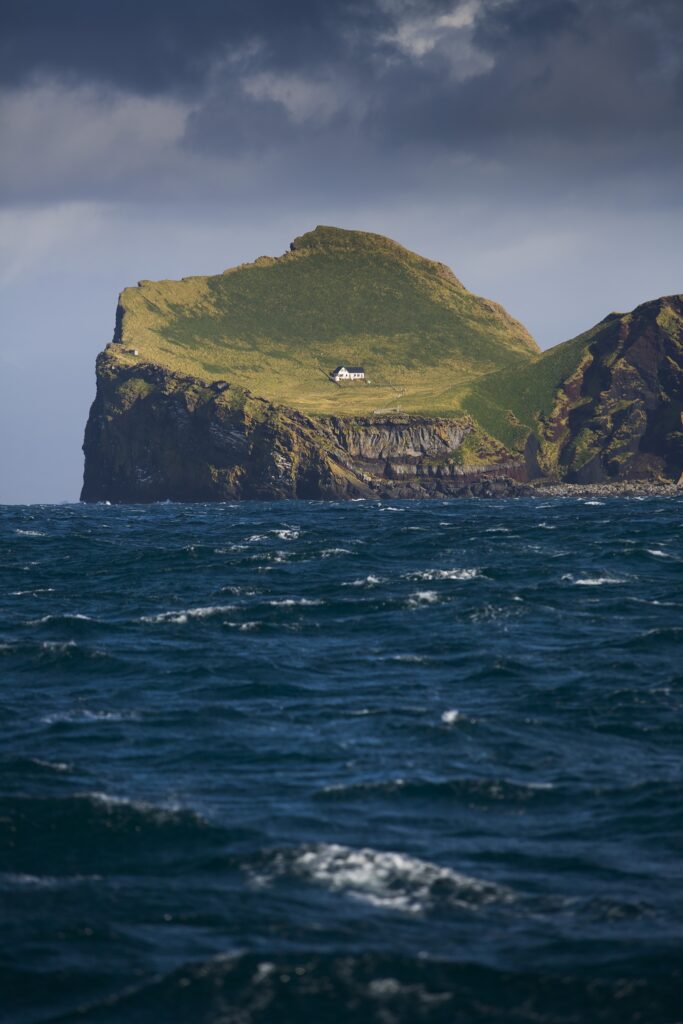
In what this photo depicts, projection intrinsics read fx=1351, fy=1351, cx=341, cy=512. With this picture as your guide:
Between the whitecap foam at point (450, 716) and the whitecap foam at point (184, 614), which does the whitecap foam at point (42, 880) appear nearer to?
the whitecap foam at point (450, 716)

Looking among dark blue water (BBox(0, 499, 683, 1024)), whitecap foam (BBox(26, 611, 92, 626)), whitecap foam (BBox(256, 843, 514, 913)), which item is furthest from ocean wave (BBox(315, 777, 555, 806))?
whitecap foam (BBox(26, 611, 92, 626))

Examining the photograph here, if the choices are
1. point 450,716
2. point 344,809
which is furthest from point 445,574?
point 344,809

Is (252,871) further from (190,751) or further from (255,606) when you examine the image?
(255,606)

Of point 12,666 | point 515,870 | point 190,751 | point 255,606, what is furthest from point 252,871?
point 255,606

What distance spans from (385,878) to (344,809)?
268 inches

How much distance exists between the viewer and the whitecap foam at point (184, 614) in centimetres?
8888

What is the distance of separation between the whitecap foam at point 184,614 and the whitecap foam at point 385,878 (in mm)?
45663

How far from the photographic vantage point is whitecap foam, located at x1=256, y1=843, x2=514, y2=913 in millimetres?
39469

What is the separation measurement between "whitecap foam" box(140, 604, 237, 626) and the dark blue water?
17.5 inches

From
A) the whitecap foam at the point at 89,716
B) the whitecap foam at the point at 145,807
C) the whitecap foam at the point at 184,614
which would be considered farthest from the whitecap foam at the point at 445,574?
the whitecap foam at the point at 145,807

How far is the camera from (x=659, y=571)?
110 m

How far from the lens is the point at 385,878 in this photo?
4088 centimetres

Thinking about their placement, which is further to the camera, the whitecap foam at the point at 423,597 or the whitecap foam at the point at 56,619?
the whitecap foam at the point at 423,597

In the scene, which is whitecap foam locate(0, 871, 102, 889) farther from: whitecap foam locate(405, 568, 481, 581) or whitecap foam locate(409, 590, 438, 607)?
whitecap foam locate(405, 568, 481, 581)
